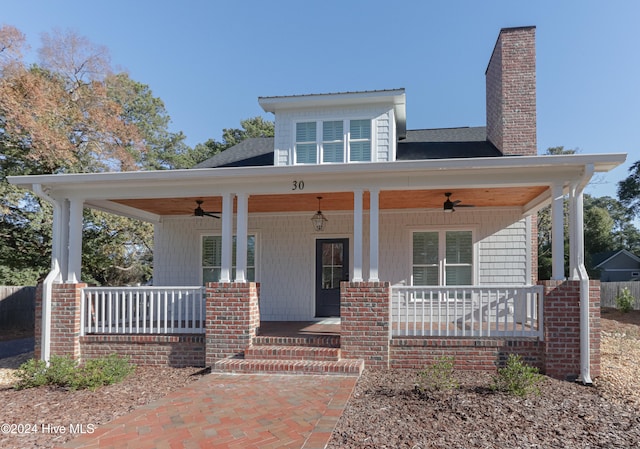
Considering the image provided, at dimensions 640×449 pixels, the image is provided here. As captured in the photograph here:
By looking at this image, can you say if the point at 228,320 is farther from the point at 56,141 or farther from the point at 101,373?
the point at 56,141

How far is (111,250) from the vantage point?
16.1 metres

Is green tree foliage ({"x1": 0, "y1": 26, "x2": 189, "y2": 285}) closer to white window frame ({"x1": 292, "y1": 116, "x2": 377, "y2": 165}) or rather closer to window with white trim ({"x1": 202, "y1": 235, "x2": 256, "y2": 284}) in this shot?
window with white trim ({"x1": 202, "y1": 235, "x2": 256, "y2": 284})

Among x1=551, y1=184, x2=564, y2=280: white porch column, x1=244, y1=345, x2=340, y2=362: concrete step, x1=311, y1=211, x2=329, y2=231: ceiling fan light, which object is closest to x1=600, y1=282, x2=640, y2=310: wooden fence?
x1=551, y1=184, x2=564, y2=280: white porch column

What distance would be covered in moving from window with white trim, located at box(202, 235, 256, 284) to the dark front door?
1.52 metres

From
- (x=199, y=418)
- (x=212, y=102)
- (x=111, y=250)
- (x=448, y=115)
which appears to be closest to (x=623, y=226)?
(x=448, y=115)

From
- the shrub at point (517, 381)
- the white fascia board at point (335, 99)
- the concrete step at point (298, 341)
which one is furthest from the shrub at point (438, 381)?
the white fascia board at point (335, 99)

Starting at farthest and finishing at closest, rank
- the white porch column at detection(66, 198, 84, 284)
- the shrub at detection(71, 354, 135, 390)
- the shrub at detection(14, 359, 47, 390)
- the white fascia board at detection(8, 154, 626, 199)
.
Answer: the white porch column at detection(66, 198, 84, 284), the white fascia board at detection(8, 154, 626, 199), the shrub at detection(14, 359, 47, 390), the shrub at detection(71, 354, 135, 390)

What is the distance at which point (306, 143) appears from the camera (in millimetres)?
9844

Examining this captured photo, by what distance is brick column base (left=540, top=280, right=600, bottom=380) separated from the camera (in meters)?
5.86

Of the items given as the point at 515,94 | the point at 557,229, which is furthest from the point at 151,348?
the point at 515,94

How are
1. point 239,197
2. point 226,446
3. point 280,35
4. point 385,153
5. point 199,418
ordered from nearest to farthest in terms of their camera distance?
point 226,446
point 199,418
point 239,197
point 385,153
point 280,35

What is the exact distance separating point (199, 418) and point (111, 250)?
13703 millimetres

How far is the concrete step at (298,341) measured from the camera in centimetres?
654

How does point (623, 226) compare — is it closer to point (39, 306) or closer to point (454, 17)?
point (454, 17)
